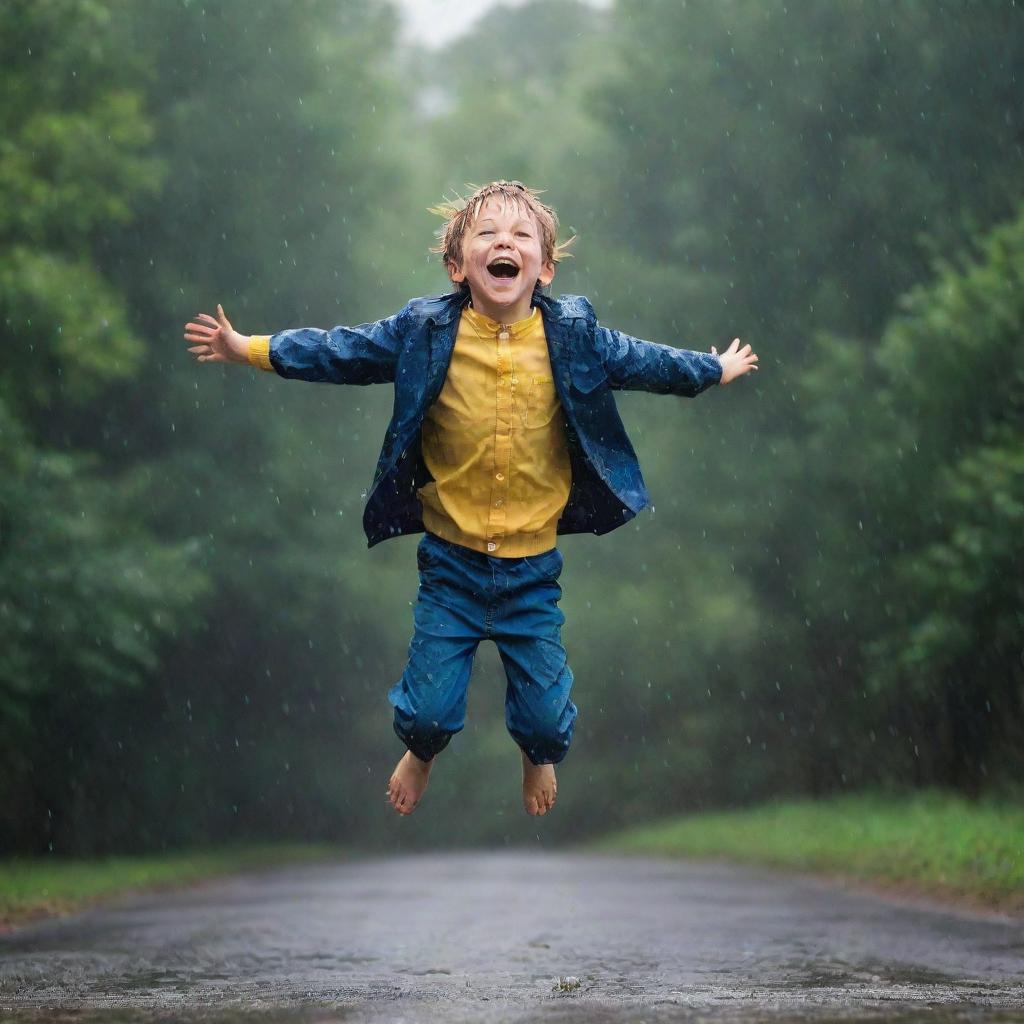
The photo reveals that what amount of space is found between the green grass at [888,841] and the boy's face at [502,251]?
8042mm

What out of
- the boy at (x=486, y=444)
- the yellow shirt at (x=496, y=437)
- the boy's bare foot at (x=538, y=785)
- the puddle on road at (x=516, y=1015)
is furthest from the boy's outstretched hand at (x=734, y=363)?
the puddle on road at (x=516, y=1015)

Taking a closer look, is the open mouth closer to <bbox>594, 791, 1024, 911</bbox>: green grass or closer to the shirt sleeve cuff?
the shirt sleeve cuff

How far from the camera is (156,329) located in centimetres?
2431

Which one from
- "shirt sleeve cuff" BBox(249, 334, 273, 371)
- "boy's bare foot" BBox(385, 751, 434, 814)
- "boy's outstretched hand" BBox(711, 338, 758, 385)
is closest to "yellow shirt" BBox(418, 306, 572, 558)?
"shirt sleeve cuff" BBox(249, 334, 273, 371)

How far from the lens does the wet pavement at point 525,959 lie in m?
6.46

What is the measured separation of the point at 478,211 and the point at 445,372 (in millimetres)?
576

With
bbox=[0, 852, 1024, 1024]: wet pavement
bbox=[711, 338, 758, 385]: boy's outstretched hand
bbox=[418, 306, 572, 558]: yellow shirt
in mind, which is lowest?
bbox=[0, 852, 1024, 1024]: wet pavement

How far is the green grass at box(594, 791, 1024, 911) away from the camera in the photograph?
14539 millimetres

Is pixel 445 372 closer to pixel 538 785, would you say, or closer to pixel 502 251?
pixel 502 251

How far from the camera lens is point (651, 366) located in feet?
21.7

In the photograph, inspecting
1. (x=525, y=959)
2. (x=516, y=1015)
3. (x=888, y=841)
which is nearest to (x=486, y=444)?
(x=516, y=1015)

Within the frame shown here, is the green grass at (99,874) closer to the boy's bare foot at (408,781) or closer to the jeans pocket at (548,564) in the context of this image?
the boy's bare foot at (408,781)

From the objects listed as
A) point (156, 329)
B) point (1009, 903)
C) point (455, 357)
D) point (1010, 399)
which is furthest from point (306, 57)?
point (455, 357)

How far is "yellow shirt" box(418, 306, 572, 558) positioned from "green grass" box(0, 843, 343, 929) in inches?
336
